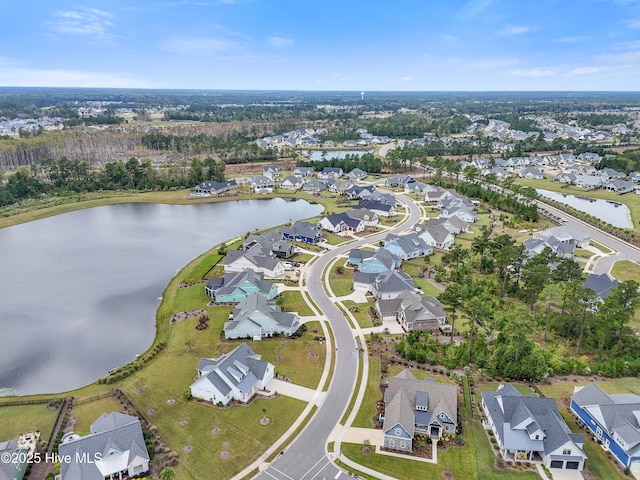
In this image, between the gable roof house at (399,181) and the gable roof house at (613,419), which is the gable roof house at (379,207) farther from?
the gable roof house at (613,419)

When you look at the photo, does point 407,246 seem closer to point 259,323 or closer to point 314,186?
point 259,323

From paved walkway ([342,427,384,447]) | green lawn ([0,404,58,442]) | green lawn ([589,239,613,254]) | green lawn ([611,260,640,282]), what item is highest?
green lawn ([589,239,613,254])

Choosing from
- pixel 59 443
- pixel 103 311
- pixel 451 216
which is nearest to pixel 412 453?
pixel 59 443

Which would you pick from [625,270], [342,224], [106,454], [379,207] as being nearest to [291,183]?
[379,207]

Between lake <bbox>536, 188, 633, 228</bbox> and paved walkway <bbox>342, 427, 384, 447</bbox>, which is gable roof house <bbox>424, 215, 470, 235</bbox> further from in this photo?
paved walkway <bbox>342, 427, 384, 447</bbox>

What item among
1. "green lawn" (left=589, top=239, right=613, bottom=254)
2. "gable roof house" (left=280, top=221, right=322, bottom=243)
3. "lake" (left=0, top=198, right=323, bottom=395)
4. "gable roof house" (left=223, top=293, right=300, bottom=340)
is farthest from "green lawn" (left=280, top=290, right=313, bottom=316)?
"green lawn" (left=589, top=239, right=613, bottom=254)

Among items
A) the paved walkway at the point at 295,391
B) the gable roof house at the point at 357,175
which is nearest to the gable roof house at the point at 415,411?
the paved walkway at the point at 295,391
